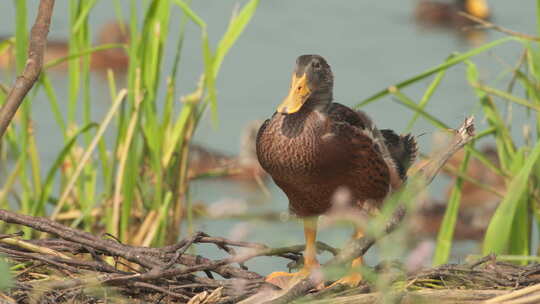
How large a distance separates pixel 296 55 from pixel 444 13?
4643 mm

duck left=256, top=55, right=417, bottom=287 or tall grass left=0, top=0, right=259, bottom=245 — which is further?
tall grass left=0, top=0, right=259, bottom=245

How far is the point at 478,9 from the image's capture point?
15.3 metres

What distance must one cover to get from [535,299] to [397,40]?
33.5 feet

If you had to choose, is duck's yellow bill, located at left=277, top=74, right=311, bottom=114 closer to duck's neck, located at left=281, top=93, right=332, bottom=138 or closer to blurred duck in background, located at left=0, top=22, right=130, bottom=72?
duck's neck, located at left=281, top=93, right=332, bottom=138

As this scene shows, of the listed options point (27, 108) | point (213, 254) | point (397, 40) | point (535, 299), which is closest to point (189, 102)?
point (27, 108)

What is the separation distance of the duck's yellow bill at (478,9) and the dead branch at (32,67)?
12506 mm

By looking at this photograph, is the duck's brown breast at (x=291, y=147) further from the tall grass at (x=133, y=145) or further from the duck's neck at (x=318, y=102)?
the tall grass at (x=133, y=145)

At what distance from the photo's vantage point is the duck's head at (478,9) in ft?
49.9

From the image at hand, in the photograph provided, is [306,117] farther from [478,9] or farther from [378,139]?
[478,9]

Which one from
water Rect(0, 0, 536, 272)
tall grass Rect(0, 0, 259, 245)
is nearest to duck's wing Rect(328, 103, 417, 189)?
tall grass Rect(0, 0, 259, 245)

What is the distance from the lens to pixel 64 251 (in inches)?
132

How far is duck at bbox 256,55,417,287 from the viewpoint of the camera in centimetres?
350

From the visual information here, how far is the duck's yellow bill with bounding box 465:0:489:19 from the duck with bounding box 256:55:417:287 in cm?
1165

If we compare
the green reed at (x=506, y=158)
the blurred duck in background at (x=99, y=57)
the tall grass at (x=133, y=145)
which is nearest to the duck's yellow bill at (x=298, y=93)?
the green reed at (x=506, y=158)
